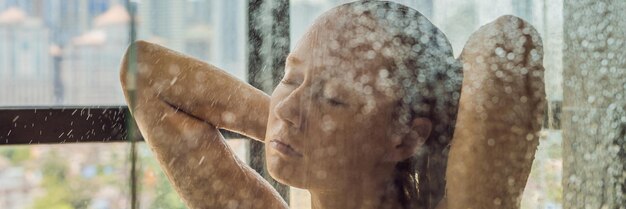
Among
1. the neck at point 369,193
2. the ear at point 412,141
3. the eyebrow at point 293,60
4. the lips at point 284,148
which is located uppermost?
the eyebrow at point 293,60

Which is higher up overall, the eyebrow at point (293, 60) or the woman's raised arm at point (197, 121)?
the eyebrow at point (293, 60)

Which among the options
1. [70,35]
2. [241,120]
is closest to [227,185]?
[241,120]

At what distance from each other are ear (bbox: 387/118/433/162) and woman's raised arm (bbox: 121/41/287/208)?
2.4 inches

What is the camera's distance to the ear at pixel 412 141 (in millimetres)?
279

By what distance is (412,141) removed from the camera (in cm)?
28

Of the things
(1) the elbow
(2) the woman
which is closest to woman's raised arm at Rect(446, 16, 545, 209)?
(2) the woman

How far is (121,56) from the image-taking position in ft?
1.15

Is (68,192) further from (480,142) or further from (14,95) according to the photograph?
(480,142)

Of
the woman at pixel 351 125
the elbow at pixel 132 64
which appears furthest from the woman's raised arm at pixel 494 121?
the elbow at pixel 132 64

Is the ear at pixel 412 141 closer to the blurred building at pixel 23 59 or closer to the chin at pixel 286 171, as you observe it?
the chin at pixel 286 171

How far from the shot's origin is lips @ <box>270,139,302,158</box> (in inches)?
11.6

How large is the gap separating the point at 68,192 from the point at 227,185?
12cm

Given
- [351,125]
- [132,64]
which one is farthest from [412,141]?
[132,64]

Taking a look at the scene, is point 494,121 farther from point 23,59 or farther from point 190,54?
point 23,59
